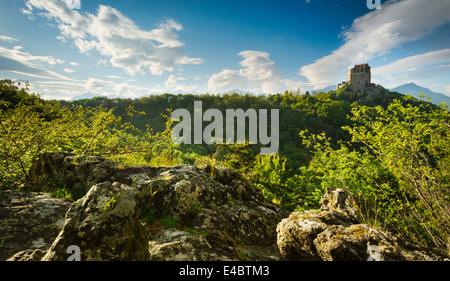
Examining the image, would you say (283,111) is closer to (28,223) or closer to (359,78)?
(28,223)

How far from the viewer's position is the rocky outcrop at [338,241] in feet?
9.00

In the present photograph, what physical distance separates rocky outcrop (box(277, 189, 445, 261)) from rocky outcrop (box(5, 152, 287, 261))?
0.54m

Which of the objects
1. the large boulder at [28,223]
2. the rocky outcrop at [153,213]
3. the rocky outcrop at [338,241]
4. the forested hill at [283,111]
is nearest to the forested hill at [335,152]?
the rocky outcrop at [153,213]

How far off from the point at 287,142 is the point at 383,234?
265ft

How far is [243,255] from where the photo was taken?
309 cm

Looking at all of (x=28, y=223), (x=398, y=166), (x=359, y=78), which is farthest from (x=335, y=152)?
(x=359, y=78)

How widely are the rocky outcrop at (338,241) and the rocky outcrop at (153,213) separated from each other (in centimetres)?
54

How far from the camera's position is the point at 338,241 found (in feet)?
9.71

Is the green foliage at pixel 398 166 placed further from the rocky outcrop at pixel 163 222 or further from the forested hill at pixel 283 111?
the forested hill at pixel 283 111

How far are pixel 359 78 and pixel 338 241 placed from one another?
198 m

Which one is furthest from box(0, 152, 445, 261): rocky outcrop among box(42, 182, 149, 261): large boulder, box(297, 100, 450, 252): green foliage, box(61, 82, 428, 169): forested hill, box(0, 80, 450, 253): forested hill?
box(61, 82, 428, 169): forested hill
